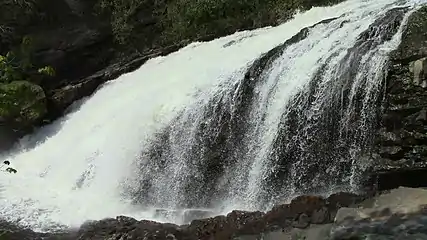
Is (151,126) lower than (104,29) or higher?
lower

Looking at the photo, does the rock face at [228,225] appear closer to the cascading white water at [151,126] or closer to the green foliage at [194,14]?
the cascading white water at [151,126]

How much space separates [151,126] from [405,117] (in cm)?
512

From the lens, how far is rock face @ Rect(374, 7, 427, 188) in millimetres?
7922

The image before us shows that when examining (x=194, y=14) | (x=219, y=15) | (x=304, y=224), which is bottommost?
(x=304, y=224)

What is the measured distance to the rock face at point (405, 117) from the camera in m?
7.92

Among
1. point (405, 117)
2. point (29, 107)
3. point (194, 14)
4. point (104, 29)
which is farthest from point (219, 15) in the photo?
point (405, 117)

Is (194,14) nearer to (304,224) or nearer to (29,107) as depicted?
(29,107)

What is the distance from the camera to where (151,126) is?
11.4 metres

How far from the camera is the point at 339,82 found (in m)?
9.08

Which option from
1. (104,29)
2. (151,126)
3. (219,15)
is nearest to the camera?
(151,126)

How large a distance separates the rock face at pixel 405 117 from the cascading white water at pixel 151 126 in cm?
47

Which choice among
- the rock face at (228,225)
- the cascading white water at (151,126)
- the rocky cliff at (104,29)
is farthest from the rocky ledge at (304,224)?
the rocky cliff at (104,29)

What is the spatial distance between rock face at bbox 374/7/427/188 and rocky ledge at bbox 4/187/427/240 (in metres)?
1.07

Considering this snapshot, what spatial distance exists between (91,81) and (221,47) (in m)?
3.82
